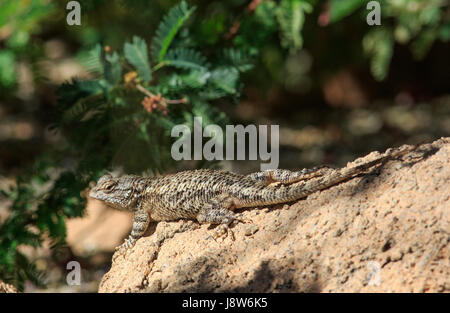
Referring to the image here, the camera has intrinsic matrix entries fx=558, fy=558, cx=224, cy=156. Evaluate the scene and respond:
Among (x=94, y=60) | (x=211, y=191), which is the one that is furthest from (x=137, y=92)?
(x=211, y=191)

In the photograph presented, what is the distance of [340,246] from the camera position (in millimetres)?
3389

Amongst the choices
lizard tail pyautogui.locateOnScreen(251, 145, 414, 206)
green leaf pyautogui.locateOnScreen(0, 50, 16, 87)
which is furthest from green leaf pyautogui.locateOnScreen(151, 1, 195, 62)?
lizard tail pyautogui.locateOnScreen(251, 145, 414, 206)

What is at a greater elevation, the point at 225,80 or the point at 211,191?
the point at 225,80

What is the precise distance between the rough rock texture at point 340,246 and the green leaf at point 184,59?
72.8 inches

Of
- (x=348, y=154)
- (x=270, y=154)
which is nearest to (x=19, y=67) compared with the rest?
(x=270, y=154)

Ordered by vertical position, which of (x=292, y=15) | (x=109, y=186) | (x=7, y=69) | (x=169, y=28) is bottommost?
(x=109, y=186)

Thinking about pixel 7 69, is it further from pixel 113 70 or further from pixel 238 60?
pixel 238 60

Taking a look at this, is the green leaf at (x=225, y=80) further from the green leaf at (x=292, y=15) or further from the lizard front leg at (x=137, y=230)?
the lizard front leg at (x=137, y=230)

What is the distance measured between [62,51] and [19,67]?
20.4 feet

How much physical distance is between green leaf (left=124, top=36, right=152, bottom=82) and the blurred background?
0.16 ft

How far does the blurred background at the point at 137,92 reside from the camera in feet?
17.7

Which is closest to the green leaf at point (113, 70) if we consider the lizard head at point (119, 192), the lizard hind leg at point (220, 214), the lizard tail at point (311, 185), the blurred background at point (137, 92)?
the blurred background at point (137, 92)

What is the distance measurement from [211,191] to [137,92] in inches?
68.2

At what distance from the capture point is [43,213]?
17.8ft
